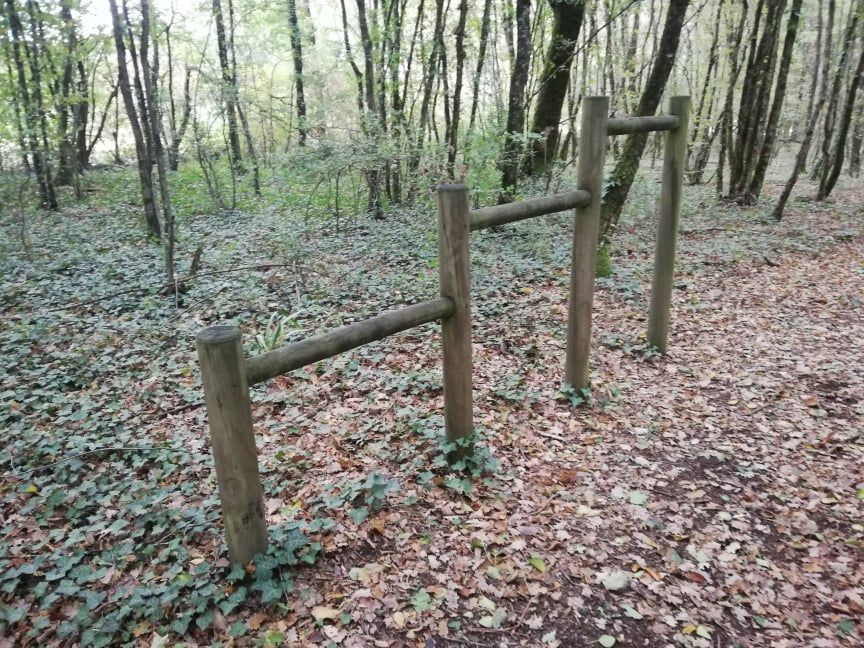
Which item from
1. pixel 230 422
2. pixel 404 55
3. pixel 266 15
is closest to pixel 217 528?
pixel 230 422

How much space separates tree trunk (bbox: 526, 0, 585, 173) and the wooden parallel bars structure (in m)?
4.57

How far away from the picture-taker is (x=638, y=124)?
3.88 metres

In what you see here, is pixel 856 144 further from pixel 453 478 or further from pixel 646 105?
pixel 453 478

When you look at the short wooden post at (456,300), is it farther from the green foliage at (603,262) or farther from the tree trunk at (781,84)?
the tree trunk at (781,84)

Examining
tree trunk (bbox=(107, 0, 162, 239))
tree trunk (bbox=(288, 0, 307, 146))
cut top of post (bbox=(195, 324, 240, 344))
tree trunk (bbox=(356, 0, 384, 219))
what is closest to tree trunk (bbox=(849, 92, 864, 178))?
tree trunk (bbox=(356, 0, 384, 219))

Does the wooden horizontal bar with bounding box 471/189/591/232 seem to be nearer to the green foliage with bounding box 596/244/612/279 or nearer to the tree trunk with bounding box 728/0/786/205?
the green foliage with bounding box 596/244/612/279

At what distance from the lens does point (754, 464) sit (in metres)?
3.38

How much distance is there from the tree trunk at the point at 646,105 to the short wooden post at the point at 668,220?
2.19 m

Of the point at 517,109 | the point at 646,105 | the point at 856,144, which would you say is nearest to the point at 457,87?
the point at 517,109

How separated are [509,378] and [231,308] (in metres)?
3.54

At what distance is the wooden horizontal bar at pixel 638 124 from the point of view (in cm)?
370

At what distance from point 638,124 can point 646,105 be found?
3418 mm

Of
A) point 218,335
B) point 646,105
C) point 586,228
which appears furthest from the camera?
point 646,105

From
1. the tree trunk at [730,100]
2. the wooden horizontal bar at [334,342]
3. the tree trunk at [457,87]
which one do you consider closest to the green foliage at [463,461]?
the wooden horizontal bar at [334,342]
